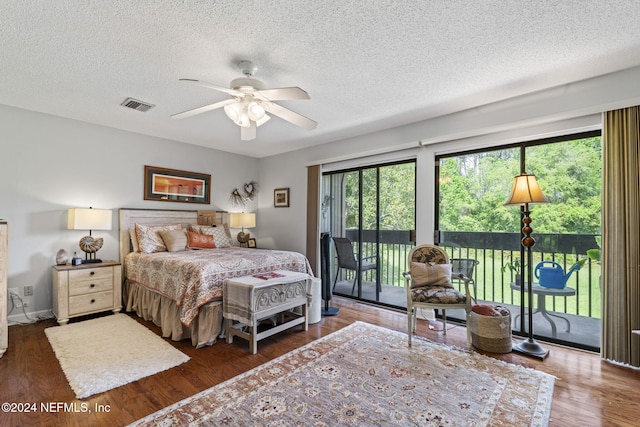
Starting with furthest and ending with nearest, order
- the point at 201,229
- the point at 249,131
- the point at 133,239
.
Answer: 1. the point at 201,229
2. the point at 133,239
3. the point at 249,131

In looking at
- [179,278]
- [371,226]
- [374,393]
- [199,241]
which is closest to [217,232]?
[199,241]

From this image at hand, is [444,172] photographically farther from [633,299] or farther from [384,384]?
[384,384]

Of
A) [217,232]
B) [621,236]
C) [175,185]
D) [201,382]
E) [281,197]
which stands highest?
[175,185]

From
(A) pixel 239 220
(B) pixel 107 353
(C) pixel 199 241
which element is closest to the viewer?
(B) pixel 107 353

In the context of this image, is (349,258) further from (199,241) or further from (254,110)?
(254,110)

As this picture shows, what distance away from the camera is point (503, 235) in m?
3.26

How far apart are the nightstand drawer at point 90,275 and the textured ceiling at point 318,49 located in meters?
1.91

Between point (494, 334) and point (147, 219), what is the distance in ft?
15.1

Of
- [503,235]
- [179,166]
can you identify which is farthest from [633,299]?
[179,166]

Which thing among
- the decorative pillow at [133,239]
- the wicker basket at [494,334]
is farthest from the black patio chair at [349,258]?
the decorative pillow at [133,239]

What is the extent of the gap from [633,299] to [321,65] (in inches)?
126

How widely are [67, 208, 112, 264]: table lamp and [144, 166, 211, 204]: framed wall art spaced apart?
820 mm

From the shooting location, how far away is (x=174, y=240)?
3969mm

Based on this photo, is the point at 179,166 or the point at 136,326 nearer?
the point at 136,326
